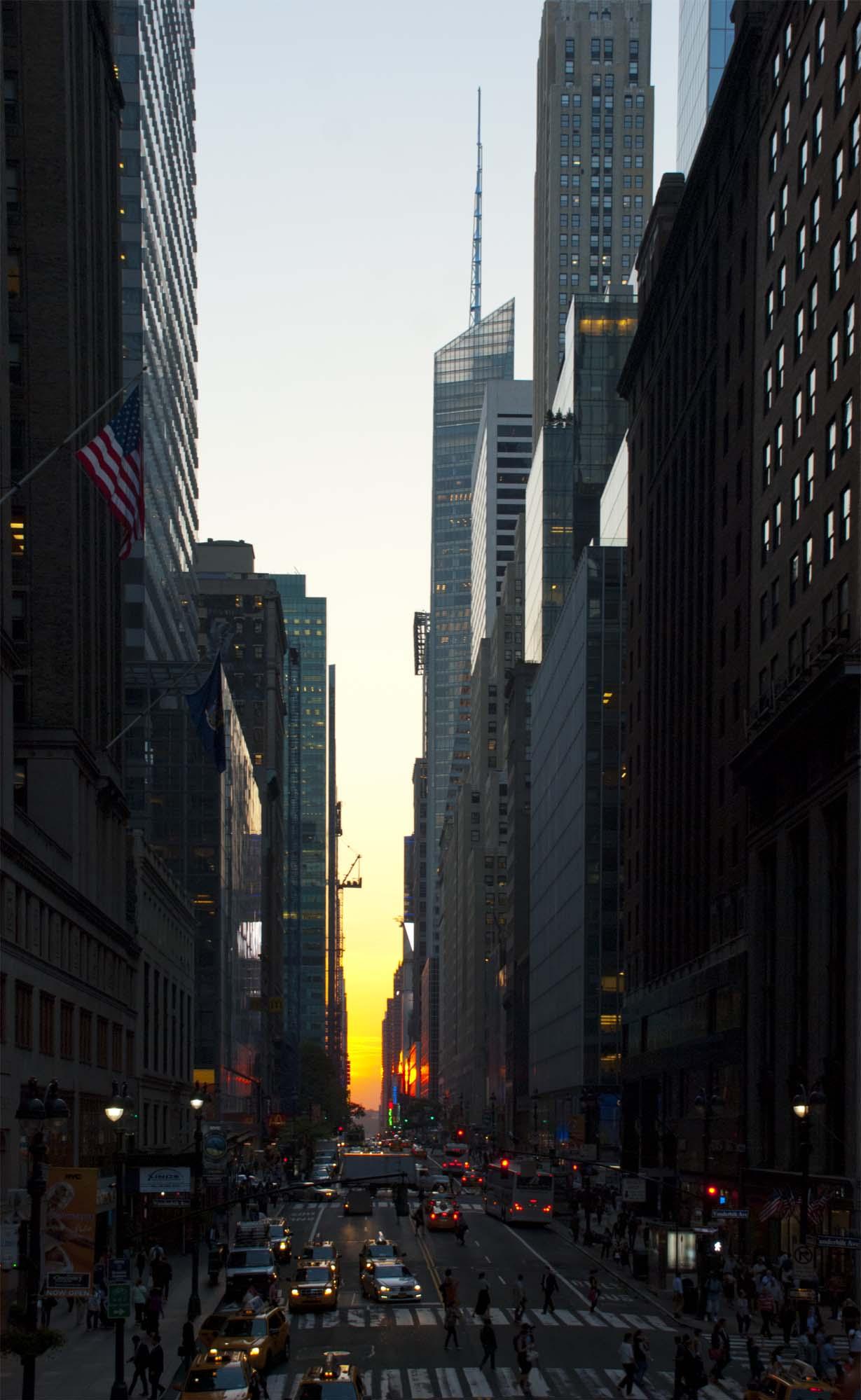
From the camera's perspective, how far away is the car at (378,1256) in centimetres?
5909

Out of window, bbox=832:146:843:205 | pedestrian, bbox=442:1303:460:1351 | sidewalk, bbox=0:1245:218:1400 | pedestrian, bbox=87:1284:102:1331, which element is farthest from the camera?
window, bbox=832:146:843:205

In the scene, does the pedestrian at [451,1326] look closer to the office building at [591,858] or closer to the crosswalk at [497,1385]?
the crosswalk at [497,1385]

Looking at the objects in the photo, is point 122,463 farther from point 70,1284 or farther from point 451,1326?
point 451,1326

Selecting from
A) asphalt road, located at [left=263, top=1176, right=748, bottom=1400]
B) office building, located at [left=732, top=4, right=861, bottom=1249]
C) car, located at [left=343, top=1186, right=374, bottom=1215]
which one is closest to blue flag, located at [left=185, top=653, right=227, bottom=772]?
asphalt road, located at [left=263, top=1176, right=748, bottom=1400]

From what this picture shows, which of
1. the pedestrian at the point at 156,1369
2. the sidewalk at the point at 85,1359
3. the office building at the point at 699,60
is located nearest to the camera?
the pedestrian at the point at 156,1369

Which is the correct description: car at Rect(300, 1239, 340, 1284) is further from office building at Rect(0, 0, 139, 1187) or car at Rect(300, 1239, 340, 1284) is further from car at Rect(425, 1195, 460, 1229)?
car at Rect(425, 1195, 460, 1229)

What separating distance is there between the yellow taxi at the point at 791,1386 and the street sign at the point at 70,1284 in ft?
41.2

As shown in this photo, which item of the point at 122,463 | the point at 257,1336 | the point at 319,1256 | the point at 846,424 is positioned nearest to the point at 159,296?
the point at 846,424

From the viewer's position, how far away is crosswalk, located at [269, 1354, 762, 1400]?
40.2m

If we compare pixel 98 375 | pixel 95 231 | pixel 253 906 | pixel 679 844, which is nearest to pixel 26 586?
pixel 98 375

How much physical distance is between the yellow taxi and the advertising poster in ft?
41.2

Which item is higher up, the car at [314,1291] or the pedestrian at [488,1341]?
the pedestrian at [488,1341]

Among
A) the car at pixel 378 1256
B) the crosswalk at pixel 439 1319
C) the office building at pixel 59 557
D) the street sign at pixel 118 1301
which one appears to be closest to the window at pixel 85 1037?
the office building at pixel 59 557

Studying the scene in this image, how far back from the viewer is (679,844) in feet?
311
